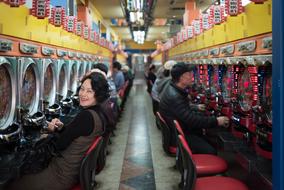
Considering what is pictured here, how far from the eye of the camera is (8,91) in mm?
2910

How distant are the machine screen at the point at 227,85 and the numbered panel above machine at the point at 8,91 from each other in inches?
89.4

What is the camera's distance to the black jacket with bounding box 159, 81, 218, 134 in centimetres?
327

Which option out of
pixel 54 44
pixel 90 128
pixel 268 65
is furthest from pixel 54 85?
pixel 268 65

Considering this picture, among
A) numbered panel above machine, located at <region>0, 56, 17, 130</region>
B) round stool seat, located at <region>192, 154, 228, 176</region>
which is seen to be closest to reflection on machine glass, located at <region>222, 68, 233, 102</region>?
round stool seat, located at <region>192, 154, 228, 176</region>

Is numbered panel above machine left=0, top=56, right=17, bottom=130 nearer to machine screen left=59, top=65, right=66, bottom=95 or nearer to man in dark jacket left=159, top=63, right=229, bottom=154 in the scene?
man in dark jacket left=159, top=63, right=229, bottom=154

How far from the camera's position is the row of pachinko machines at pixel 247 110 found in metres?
2.22

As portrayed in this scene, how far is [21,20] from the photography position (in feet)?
11.3

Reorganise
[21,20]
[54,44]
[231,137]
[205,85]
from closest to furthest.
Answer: [231,137] → [21,20] → [54,44] → [205,85]

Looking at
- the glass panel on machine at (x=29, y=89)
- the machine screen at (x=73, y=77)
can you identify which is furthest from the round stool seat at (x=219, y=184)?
the machine screen at (x=73, y=77)

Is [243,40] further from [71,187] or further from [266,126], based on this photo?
[71,187]

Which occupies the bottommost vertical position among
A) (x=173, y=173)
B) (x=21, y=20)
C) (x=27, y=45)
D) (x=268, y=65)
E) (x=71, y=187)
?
(x=173, y=173)

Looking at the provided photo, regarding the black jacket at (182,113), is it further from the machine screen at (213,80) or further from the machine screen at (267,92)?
the machine screen at (213,80)

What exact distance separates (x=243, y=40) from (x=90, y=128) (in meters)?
2.29

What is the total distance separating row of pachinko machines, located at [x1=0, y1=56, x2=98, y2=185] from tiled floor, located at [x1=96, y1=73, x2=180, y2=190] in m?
0.97
